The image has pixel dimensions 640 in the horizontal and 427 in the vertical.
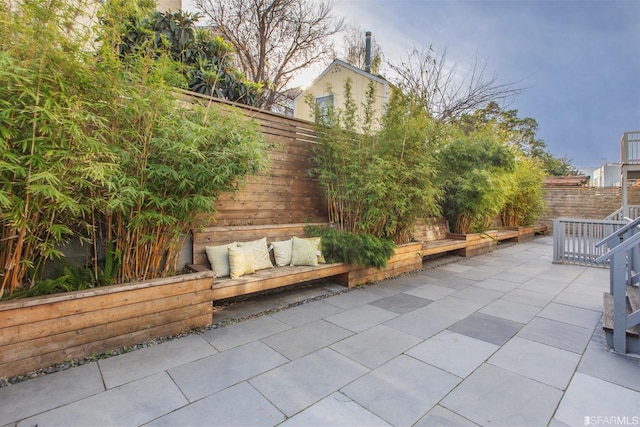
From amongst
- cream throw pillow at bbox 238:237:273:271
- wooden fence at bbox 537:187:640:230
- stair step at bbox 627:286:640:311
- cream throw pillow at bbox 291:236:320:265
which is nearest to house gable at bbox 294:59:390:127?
cream throw pillow at bbox 291:236:320:265

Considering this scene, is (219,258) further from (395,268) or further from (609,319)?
(609,319)

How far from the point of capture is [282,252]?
139 inches

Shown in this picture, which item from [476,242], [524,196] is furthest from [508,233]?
[476,242]

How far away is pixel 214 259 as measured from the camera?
9.90 ft

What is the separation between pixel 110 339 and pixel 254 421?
1.27 metres

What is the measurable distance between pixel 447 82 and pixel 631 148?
5344 mm

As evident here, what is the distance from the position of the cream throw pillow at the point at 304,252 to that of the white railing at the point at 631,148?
985cm

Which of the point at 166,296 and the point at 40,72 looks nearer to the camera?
the point at 40,72

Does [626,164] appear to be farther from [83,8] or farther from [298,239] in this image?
[83,8]

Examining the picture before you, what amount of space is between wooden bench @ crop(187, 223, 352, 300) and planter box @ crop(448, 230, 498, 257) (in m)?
3.24

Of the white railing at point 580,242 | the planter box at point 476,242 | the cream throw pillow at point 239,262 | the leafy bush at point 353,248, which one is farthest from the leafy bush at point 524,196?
the cream throw pillow at point 239,262

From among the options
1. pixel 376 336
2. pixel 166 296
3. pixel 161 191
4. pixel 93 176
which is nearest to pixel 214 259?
pixel 166 296

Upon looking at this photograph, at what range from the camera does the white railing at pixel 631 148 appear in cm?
830

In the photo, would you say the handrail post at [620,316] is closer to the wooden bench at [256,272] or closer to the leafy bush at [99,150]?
the wooden bench at [256,272]
